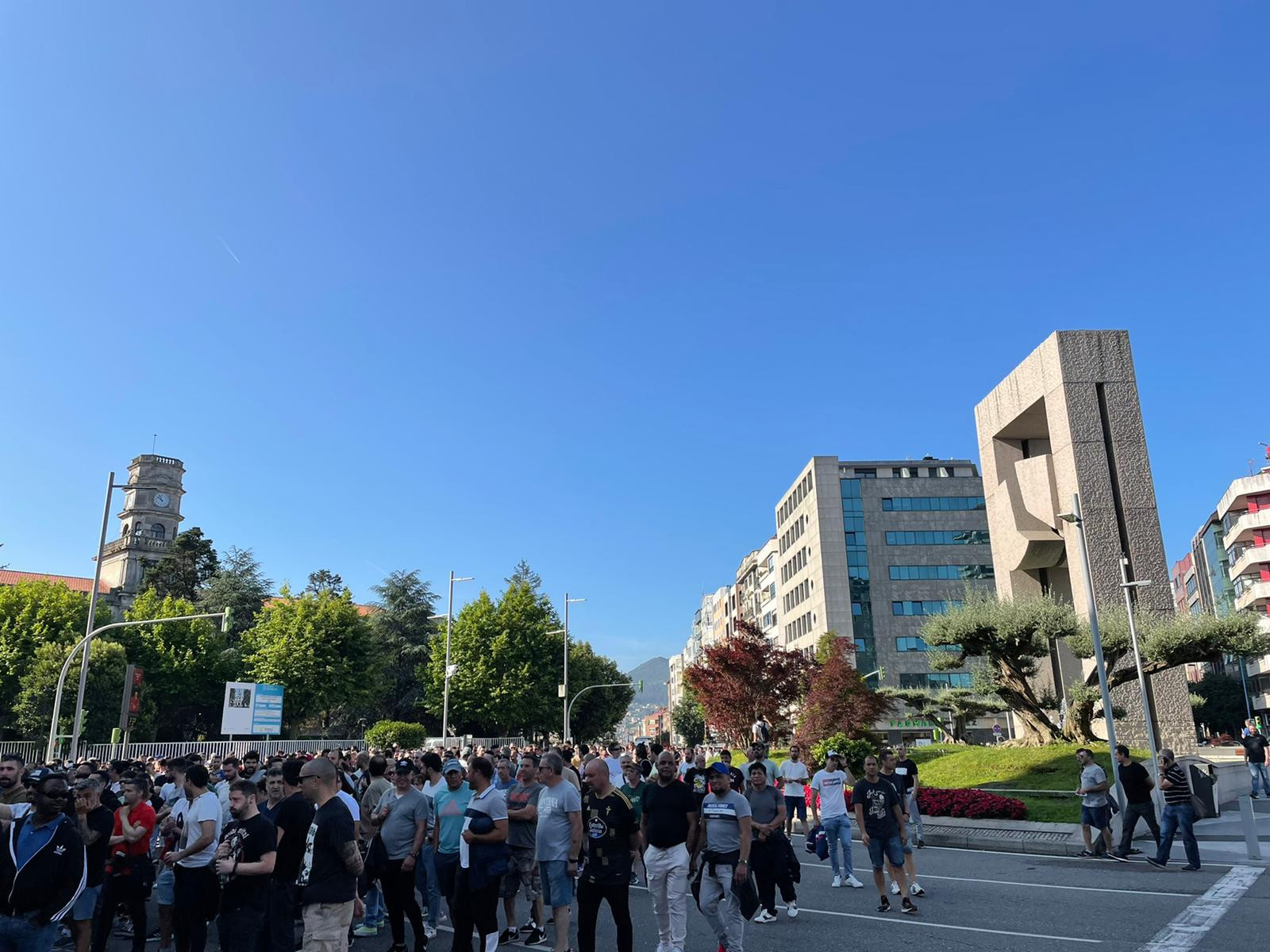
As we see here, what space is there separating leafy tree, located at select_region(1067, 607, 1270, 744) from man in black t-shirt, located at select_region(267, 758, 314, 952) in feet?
73.0

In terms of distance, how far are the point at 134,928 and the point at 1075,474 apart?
91.0 ft

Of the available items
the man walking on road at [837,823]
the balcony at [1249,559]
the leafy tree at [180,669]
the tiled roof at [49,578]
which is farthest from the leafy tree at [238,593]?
the balcony at [1249,559]

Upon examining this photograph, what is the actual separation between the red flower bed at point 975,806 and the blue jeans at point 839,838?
684 cm

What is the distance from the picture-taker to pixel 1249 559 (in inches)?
2835

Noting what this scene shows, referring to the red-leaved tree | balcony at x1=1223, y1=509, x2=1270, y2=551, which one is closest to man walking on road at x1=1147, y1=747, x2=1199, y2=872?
the red-leaved tree

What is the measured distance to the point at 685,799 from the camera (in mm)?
7445

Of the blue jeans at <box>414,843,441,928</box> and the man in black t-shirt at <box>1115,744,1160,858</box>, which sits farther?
the man in black t-shirt at <box>1115,744,1160,858</box>

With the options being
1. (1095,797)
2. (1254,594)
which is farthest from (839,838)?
(1254,594)

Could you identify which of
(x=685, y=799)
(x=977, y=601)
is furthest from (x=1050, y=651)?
(x=685, y=799)

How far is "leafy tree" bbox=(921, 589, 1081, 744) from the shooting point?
2464cm

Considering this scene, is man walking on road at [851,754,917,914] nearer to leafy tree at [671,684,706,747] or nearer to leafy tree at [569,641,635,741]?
leafy tree at [569,641,635,741]

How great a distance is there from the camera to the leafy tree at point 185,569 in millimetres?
74250

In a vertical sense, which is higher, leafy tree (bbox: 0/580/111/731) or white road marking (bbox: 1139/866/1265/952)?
leafy tree (bbox: 0/580/111/731)

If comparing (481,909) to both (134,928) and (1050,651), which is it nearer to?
(134,928)
